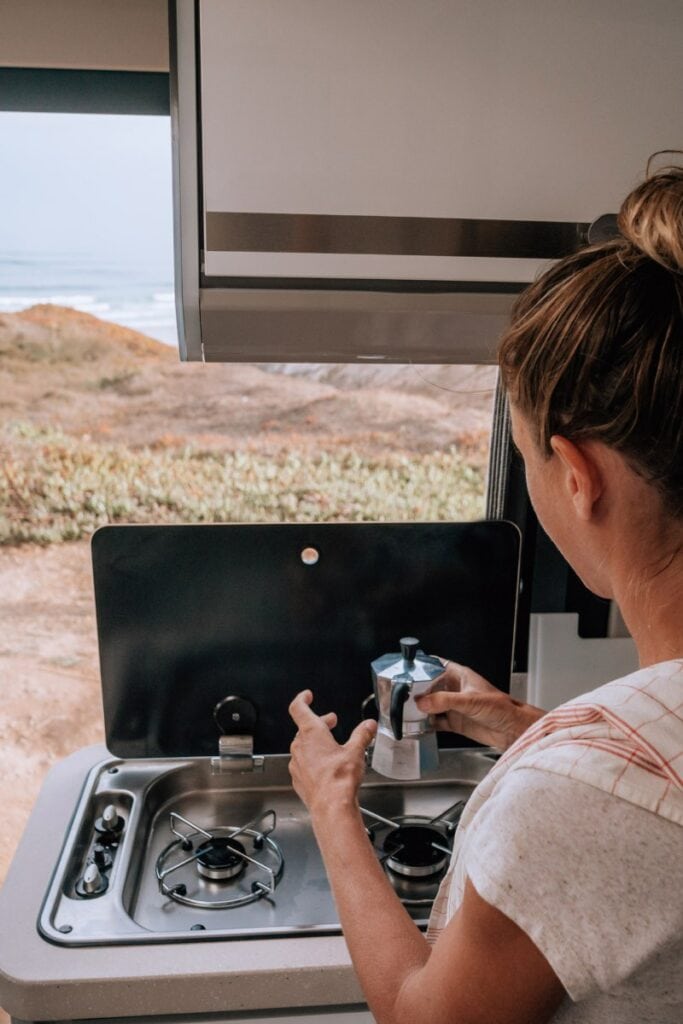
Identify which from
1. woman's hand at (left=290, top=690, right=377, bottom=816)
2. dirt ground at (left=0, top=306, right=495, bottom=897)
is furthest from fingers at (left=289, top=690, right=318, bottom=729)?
dirt ground at (left=0, top=306, right=495, bottom=897)

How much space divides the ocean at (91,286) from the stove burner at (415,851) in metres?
1.36

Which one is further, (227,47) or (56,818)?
(56,818)

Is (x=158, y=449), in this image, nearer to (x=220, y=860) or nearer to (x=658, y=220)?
(x=220, y=860)

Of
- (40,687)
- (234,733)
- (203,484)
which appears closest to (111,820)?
(234,733)

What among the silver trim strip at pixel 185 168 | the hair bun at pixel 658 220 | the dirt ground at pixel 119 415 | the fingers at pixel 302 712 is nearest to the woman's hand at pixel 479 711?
the fingers at pixel 302 712

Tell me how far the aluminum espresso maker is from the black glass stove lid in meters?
0.19

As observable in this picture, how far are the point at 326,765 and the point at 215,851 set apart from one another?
37cm

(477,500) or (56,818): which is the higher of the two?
(477,500)

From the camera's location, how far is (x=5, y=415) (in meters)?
2.48

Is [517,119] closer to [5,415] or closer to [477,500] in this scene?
[477,500]

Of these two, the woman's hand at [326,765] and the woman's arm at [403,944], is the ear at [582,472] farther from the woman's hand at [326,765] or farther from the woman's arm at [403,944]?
the woman's hand at [326,765]

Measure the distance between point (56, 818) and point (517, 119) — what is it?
113 cm

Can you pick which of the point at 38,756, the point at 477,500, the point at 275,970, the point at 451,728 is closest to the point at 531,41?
the point at 451,728

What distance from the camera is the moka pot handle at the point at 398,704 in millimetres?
1268
